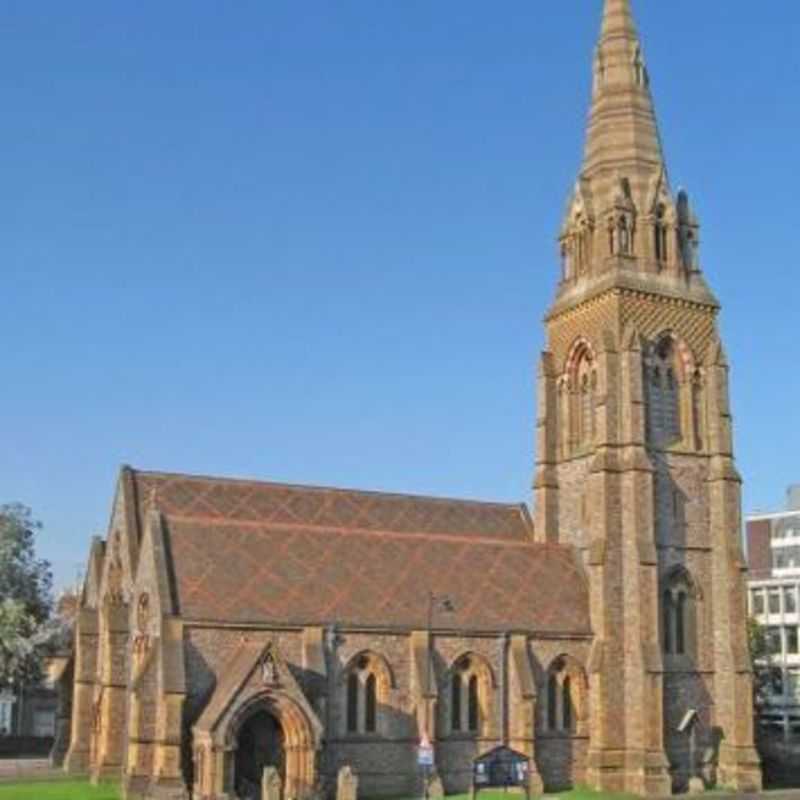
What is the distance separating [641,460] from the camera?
49688 millimetres

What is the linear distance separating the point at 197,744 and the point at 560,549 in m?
19.1

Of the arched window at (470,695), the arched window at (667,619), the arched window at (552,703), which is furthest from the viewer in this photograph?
the arched window at (667,619)

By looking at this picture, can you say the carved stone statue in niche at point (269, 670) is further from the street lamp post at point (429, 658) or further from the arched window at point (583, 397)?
the arched window at point (583, 397)

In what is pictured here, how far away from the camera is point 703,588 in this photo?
50938mm

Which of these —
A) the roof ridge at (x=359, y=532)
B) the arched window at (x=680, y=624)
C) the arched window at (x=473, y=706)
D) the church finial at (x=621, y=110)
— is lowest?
the arched window at (x=473, y=706)

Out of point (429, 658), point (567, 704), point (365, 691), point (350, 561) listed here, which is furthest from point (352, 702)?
point (567, 704)

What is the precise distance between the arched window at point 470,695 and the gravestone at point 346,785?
19.1 ft

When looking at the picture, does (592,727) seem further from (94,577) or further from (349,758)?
(94,577)

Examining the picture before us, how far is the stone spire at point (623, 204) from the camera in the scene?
53.1 meters

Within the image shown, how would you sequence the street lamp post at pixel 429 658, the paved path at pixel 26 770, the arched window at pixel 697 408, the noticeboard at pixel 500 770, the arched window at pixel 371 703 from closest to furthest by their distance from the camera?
1. the noticeboard at pixel 500 770
2. the street lamp post at pixel 429 658
3. the arched window at pixel 371 703
4. the paved path at pixel 26 770
5. the arched window at pixel 697 408

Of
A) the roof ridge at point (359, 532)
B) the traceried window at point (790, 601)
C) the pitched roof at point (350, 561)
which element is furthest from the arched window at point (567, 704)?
the traceried window at point (790, 601)

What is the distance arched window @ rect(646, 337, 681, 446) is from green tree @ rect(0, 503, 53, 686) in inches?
1240

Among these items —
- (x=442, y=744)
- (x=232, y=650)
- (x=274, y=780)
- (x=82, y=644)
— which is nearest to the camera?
(x=274, y=780)

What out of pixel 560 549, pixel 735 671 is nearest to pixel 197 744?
pixel 560 549
